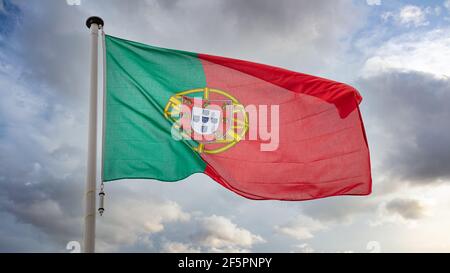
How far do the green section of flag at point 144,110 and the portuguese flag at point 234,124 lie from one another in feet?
0.07

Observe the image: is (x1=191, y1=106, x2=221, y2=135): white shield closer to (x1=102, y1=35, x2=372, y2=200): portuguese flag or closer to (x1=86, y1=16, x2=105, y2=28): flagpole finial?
(x1=102, y1=35, x2=372, y2=200): portuguese flag

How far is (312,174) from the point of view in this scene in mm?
12219

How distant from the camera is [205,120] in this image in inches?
480

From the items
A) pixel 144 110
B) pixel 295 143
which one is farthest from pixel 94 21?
pixel 295 143

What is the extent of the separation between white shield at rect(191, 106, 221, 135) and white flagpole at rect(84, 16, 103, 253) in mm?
2273

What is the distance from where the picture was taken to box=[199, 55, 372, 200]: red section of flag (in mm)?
12086

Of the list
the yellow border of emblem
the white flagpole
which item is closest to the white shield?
the yellow border of emblem

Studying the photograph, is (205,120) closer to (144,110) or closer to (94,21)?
(144,110)
